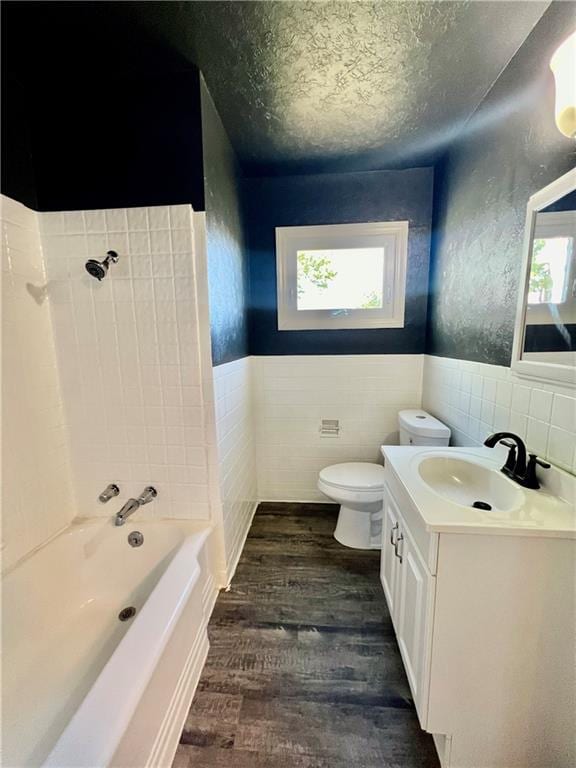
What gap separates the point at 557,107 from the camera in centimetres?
91

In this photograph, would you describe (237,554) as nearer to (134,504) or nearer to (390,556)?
(134,504)

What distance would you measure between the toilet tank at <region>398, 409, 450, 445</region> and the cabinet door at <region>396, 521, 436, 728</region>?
29.5 inches

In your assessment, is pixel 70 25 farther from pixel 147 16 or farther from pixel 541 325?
pixel 541 325

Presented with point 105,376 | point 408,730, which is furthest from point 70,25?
point 408,730

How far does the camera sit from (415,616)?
3.34 feet

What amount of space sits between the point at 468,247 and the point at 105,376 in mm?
1993

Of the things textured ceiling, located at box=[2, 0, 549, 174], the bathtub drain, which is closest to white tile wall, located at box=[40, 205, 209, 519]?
the bathtub drain

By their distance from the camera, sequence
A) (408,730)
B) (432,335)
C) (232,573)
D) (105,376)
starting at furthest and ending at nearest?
(432,335), (232,573), (105,376), (408,730)

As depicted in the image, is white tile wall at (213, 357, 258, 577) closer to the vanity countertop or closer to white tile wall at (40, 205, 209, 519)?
white tile wall at (40, 205, 209, 519)

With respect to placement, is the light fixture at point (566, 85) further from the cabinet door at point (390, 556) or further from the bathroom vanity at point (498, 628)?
the cabinet door at point (390, 556)

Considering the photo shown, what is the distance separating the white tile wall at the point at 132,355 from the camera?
140 centimetres

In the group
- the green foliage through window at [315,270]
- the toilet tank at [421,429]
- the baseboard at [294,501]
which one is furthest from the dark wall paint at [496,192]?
the baseboard at [294,501]

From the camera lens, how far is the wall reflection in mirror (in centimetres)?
96

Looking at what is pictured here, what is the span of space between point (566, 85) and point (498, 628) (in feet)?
5.20
